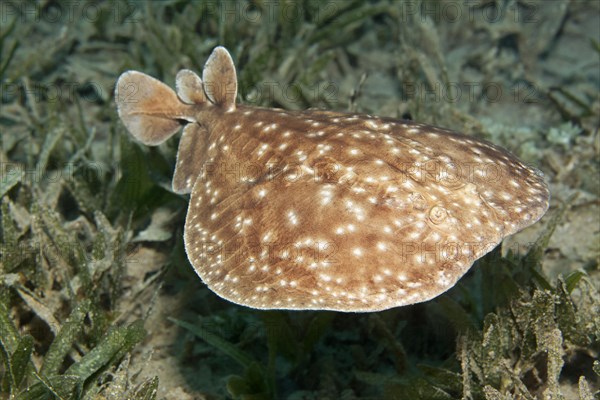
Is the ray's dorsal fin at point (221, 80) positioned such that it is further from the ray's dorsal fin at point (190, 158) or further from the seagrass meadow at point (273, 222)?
the ray's dorsal fin at point (190, 158)

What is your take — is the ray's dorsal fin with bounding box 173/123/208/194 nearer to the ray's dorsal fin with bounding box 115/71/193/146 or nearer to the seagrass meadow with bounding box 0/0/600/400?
the seagrass meadow with bounding box 0/0/600/400

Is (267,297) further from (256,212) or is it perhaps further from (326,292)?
(256,212)

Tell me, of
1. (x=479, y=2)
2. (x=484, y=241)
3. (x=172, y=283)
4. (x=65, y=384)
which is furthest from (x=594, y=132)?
(x=65, y=384)

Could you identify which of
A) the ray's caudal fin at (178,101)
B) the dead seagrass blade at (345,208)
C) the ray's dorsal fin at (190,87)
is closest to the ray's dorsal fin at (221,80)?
the ray's caudal fin at (178,101)

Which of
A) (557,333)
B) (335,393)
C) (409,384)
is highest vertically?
(557,333)

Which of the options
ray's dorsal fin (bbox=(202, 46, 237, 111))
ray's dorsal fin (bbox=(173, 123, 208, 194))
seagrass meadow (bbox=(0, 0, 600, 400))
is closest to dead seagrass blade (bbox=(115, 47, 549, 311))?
seagrass meadow (bbox=(0, 0, 600, 400))

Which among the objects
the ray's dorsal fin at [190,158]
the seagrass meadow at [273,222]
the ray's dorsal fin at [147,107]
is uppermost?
the ray's dorsal fin at [147,107]
